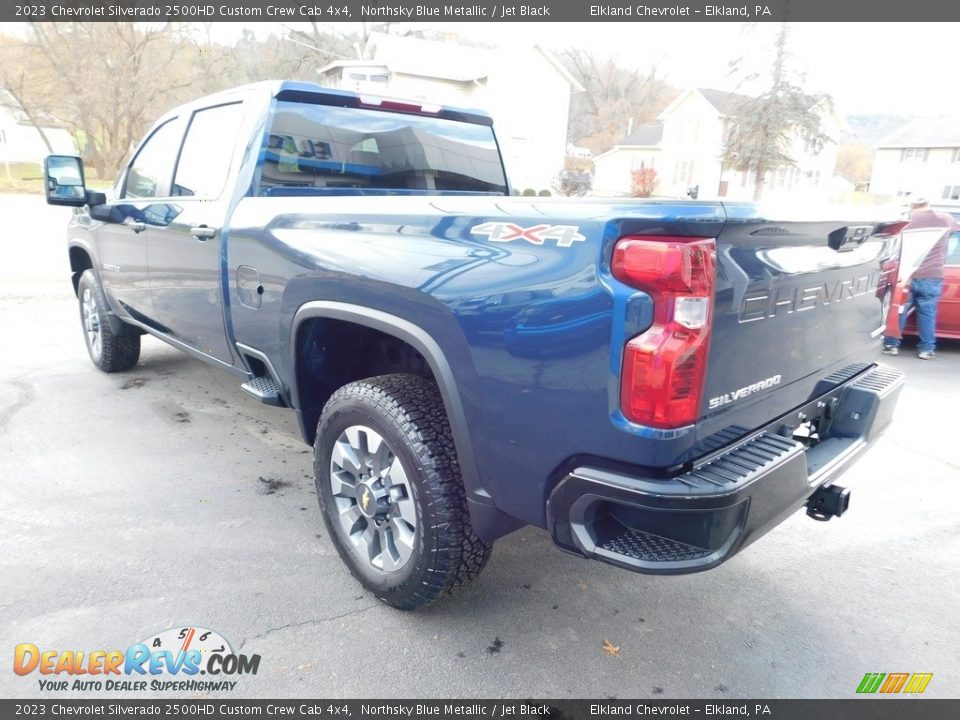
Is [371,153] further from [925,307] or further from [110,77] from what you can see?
[110,77]

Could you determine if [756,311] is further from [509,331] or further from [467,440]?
[467,440]

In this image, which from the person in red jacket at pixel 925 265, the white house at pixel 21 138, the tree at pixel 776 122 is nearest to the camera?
the person in red jacket at pixel 925 265

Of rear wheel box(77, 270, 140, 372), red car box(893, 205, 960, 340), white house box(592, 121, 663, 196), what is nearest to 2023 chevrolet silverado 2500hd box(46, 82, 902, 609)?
rear wheel box(77, 270, 140, 372)

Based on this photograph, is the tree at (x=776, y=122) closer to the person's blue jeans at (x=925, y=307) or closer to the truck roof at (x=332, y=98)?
the person's blue jeans at (x=925, y=307)

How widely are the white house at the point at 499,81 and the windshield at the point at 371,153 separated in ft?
93.6

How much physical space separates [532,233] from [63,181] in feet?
13.2

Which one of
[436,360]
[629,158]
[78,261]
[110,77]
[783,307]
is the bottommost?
[78,261]

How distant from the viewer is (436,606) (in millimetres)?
2686

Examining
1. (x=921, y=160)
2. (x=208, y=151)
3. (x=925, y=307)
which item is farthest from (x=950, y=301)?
(x=921, y=160)

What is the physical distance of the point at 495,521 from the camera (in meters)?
2.24

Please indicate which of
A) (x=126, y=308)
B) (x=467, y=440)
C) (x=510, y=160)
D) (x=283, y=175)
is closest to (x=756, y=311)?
(x=467, y=440)

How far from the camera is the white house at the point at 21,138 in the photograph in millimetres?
38250

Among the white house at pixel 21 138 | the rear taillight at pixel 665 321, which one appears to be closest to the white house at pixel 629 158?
the white house at pixel 21 138

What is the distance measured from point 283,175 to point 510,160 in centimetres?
181
